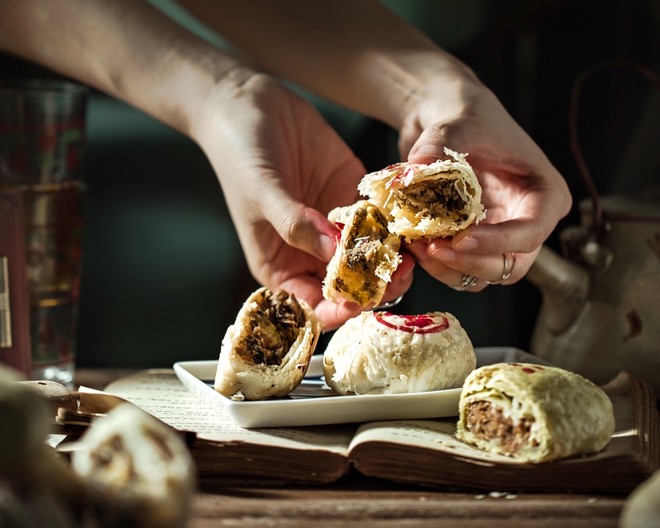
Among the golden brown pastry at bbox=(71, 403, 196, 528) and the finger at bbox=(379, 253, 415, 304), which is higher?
the finger at bbox=(379, 253, 415, 304)

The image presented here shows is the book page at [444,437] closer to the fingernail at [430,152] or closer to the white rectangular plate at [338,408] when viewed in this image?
the white rectangular plate at [338,408]

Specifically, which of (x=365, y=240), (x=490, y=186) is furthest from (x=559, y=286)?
(x=365, y=240)

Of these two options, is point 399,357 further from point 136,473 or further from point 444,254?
point 136,473

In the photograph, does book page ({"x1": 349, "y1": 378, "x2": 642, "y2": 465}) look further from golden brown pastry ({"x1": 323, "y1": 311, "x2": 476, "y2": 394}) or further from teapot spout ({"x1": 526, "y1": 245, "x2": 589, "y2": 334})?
teapot spout ({"x1": 526, "y1": 245, "x2": 589, "y2": 334})

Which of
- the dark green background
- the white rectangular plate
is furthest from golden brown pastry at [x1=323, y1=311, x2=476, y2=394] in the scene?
the dark green background

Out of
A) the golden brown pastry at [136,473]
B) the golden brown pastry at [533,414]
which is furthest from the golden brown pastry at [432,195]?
the golden brown pastry at [136,473]
